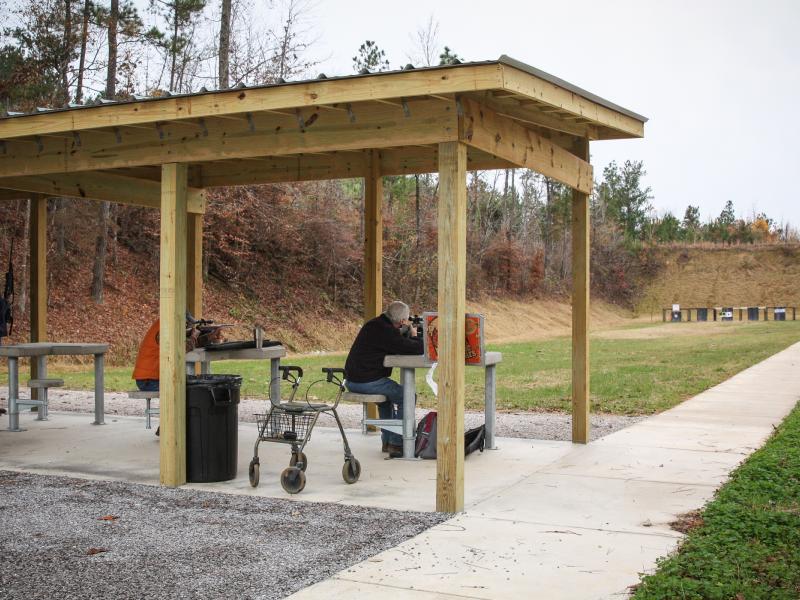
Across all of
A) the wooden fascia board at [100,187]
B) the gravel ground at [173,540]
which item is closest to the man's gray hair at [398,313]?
the gravel ground at [173,540]

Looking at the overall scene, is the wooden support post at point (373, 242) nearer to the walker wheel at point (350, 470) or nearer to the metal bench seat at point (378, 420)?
the metal bench seat at point (378, 420)

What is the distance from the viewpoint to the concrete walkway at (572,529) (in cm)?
465

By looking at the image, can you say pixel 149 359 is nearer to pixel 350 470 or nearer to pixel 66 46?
pixel 350 470

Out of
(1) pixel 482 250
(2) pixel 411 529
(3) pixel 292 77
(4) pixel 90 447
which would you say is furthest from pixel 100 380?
(1) pixel 482 250

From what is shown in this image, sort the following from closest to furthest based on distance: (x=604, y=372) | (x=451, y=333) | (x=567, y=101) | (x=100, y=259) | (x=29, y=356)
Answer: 1. (x=451, y=333)
2. (x=567, y=101)
3. (x=29, y=356)
4. (x=604, y=372)
5. (x=100, y=259)

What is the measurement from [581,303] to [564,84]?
9.68 ft

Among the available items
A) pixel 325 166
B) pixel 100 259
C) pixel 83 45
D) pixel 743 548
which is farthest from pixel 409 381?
pixel 83 45

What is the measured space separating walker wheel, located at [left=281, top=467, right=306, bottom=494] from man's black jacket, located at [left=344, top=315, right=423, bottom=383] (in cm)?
174

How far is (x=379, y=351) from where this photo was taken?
8.62 m

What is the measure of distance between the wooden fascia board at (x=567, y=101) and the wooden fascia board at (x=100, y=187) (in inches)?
202

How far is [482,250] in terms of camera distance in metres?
43.7

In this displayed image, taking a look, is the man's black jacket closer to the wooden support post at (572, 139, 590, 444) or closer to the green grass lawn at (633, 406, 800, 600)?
the wooden support post at (572, 139, 590, 444)

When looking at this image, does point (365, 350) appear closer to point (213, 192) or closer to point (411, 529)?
point (411, 529)

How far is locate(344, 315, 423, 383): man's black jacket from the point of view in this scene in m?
8.56
